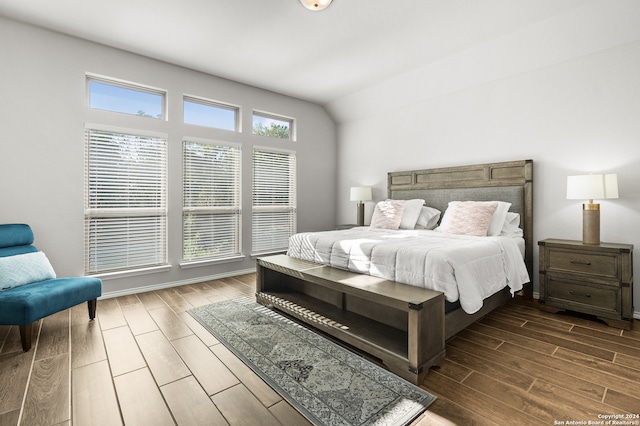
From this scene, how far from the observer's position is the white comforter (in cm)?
220

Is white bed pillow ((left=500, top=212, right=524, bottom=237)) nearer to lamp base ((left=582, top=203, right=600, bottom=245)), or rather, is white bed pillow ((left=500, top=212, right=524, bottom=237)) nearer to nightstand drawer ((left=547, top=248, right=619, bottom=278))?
nightstand drawer ((left=547, top=248, right=619, bottom=278))

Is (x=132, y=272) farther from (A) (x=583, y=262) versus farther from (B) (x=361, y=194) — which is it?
(A) (x=583, y=262)

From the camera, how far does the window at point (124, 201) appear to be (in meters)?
3.56

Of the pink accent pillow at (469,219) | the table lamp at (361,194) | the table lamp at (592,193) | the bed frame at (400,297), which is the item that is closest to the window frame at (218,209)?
the bed frame at (400,297)

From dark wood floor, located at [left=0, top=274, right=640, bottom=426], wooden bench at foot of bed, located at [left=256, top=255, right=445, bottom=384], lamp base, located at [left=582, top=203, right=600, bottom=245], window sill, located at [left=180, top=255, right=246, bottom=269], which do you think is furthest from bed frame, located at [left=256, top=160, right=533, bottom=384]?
window sill, located at [left=180, top=255, right=246, bottom=269]

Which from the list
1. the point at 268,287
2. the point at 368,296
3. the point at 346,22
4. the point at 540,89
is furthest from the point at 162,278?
the point at 540,89

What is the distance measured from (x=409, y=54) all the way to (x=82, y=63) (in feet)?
12.4

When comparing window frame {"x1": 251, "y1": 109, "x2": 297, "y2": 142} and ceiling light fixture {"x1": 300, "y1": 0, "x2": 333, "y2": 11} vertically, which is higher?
ceiling light fixture {"x1": 300, "y1": 0, "x2": 333, "y2": 11}

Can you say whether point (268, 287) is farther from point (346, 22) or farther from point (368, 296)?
point (346, 22)

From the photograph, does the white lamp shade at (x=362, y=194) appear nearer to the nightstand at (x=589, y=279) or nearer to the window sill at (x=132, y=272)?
the nightstand at (x=589, y=279)

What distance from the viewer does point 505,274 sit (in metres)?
2.80

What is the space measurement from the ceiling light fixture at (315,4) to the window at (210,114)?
2269 millimetres

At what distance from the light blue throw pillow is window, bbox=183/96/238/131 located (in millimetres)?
2334

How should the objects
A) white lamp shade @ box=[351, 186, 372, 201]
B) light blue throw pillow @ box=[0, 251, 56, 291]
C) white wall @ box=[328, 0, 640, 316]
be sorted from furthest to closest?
white lamp shade @ box=[351, 186, 372, 201], white wall @ box=[328, 0, 640, 316], light blue throw pillow @ box=[0, 251, 56, 291]
